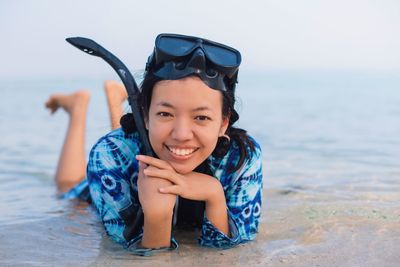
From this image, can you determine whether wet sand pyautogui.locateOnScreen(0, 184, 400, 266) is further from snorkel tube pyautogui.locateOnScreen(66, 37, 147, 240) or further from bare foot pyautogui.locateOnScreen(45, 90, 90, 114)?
bare foot pyautogui.locateOnScreen(45, 90, 90, 114)

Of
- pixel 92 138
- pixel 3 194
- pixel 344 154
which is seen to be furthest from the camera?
pixel 92 138

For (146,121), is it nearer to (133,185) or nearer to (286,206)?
(133,185)

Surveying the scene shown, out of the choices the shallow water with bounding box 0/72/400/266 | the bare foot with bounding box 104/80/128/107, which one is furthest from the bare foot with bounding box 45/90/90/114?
the shallow water with bounding box 0/72/400/266

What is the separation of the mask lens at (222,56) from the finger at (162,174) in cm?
60

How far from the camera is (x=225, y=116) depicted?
108 inches

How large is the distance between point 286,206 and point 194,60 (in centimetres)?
176

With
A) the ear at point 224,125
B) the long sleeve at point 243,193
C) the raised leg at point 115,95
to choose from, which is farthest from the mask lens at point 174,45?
the raised leg at point 115,95

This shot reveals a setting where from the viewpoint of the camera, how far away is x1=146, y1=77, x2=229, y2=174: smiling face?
2.48 meters

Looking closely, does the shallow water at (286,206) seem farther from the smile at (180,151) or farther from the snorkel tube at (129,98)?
the smile at (180,151)

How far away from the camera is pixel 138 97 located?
2754 millimetres

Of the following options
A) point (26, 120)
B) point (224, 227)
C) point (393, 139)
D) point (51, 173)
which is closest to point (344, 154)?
point (393, 139)

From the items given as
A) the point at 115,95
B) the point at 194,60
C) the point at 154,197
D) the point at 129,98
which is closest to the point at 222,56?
the point at 194,60

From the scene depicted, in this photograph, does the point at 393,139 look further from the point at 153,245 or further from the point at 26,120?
the point at 26,120

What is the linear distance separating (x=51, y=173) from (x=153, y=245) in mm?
3473
